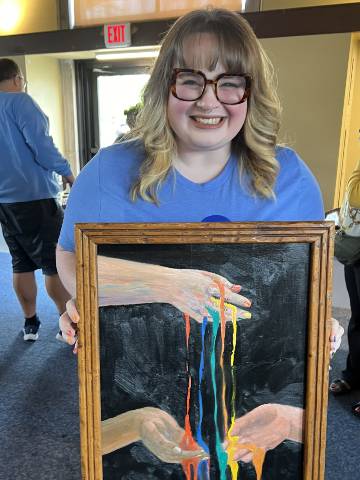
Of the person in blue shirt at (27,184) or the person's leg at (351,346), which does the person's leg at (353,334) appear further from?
the person in blue shirt at (27,184)

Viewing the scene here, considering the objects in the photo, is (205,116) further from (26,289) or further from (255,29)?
(255,29)

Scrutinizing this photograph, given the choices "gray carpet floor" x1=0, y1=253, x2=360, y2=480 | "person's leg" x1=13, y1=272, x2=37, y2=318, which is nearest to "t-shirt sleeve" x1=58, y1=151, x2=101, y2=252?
"gray carpet floor" x1=0, y1=253, x2=360, y2=480

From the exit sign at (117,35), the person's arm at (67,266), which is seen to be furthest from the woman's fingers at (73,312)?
the exit sign at (117,35)

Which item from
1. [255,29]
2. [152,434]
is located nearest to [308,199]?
[152,434]

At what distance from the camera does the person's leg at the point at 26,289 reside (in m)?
2.74

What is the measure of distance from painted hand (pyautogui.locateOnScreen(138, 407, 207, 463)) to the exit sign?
12.6 feet

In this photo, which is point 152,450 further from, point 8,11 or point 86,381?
point 8,11

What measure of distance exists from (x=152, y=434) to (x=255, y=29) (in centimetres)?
346

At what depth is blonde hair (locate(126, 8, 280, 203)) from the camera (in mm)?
913

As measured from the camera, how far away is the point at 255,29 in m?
3.60

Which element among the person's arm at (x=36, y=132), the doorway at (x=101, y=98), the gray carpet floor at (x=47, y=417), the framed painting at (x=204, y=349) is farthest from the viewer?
the doorway at (x=101, y=98)

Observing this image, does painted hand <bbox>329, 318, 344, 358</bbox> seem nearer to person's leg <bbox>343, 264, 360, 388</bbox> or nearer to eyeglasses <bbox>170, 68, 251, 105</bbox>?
eyeglasses <bbox>170, 68, 251, 105</bbox>

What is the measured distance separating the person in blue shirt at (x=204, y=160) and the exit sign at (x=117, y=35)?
11.2 feet

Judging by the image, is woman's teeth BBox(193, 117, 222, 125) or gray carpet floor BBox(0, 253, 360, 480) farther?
gray carpet floor BBox(0, 253, 360, 480)
